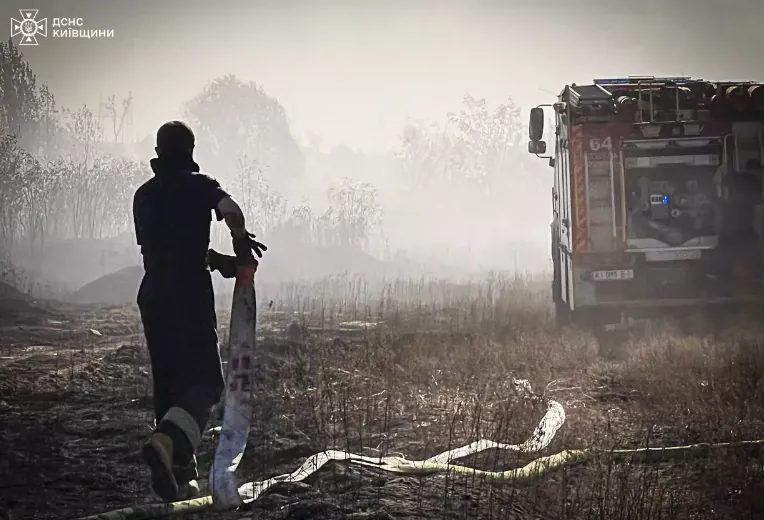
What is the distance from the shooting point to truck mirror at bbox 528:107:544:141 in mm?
8247

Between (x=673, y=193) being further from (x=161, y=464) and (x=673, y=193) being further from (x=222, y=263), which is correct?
(x=161, y=464)

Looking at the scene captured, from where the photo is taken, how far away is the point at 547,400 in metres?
5.11

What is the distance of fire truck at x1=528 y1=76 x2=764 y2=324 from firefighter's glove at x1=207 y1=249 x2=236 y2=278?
16.3ft

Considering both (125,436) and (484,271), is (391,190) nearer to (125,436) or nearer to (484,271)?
(484,271)

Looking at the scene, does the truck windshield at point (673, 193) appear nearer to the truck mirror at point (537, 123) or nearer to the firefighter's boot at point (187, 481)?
the truck mirror at point (537, 123)

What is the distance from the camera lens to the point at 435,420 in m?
4.68

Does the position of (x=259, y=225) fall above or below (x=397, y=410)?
above

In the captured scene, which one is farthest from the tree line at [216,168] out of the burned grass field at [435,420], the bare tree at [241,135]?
the burned grass field at [435,420]

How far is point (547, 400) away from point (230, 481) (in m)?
2.63

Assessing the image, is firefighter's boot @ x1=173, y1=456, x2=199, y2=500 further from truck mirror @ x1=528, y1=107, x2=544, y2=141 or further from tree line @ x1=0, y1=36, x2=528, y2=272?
tree line @ x1=0, y1=36, x2=528, y2=272

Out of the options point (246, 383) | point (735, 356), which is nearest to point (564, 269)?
point (735, 356)

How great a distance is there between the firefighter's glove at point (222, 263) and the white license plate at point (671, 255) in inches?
213

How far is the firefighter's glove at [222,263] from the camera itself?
10.6 ft

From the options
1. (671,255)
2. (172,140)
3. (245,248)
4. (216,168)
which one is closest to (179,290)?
(245,248)
